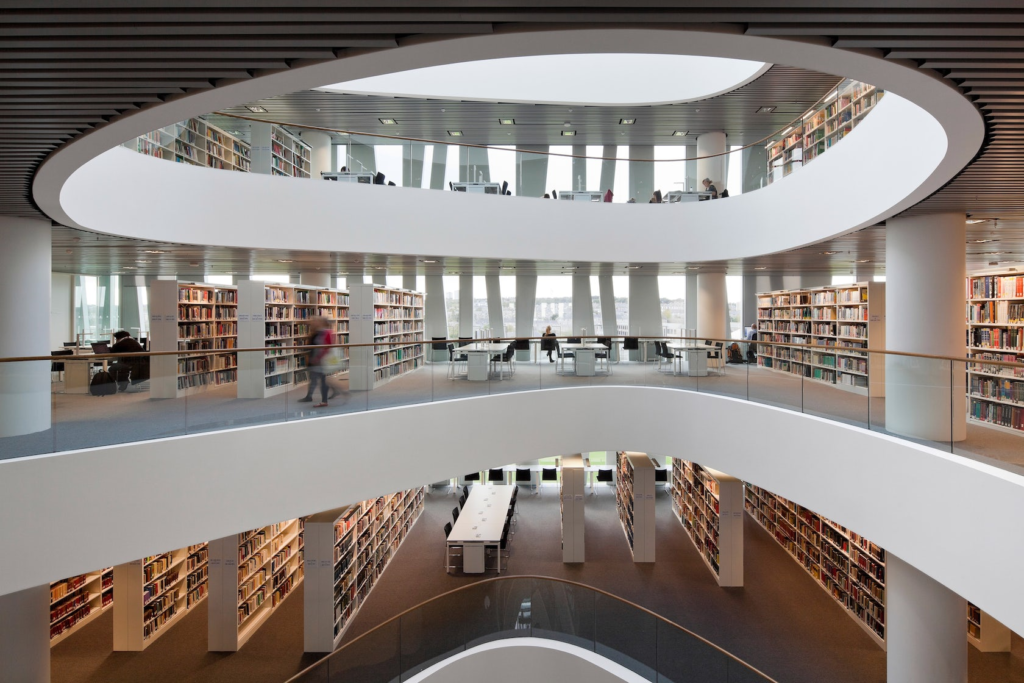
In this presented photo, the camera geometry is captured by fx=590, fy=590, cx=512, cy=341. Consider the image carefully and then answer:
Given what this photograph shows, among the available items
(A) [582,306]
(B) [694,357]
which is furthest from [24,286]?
(A) [582,306]

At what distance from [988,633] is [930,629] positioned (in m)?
2.37

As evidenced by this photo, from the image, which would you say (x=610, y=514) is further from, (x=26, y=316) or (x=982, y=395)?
(x=26, y=316)

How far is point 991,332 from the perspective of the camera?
7020 millimetres

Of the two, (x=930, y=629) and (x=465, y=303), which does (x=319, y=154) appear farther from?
(x=930, y=629)

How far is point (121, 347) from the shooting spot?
7.97 m

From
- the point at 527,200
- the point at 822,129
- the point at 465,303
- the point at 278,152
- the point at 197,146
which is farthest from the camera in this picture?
the point at 465,303

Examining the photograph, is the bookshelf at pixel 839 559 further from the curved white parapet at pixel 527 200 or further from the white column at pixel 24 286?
the white column at pixel 24 286

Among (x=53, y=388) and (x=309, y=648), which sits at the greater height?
(x=53, y=388)

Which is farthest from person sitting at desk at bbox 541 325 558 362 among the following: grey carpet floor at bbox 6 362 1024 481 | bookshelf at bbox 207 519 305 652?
bookshelf at bbox 207 519 305 652

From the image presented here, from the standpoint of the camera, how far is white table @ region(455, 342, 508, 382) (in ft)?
24.6

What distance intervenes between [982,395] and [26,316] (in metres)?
8.06

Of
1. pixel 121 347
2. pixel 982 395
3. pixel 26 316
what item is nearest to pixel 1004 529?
pixel 982 395

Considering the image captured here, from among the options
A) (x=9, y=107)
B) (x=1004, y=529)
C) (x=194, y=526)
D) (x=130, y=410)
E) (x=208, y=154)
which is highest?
(x=208, y=154)

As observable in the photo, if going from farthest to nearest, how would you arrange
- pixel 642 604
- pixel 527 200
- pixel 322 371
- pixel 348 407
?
pixel 527 200 < pixel 642 604 < pixel 348 407 < pixel 322 371
